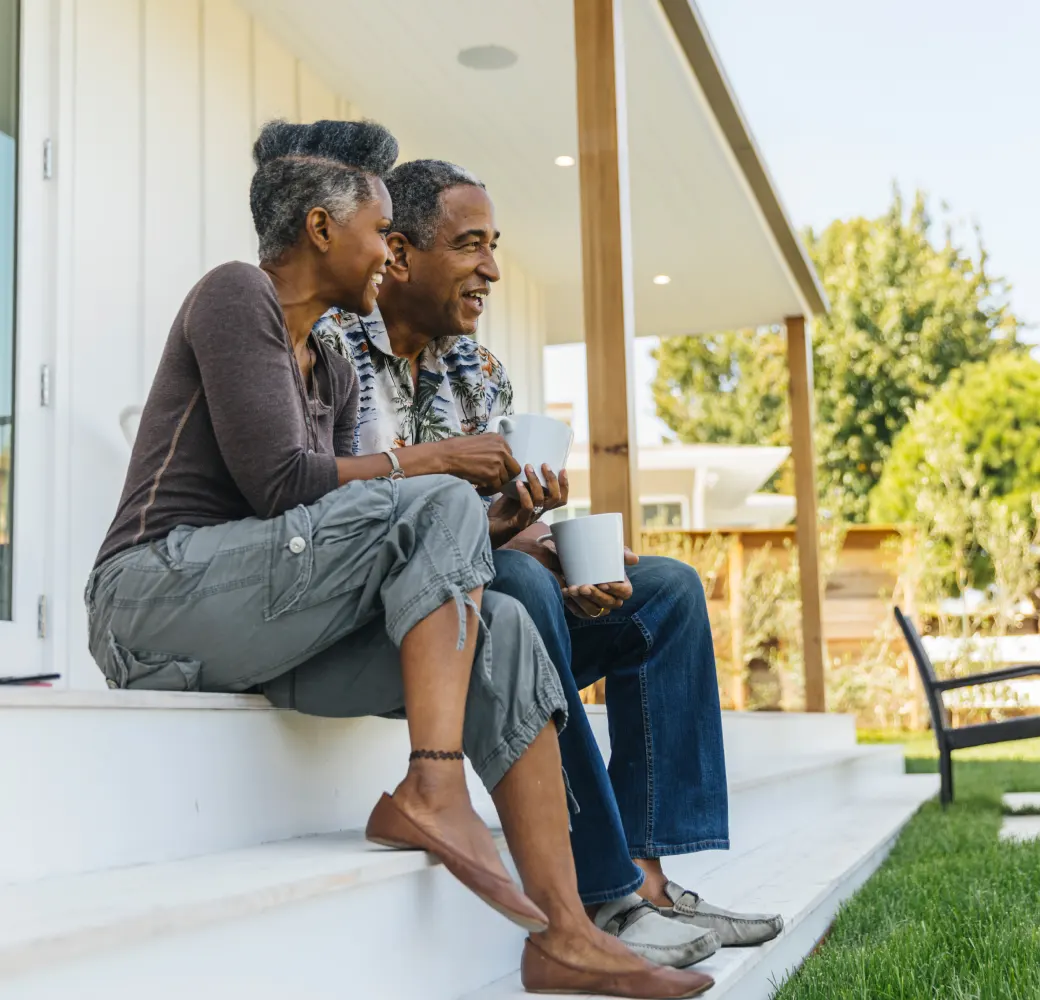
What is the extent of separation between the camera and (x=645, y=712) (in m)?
1.94

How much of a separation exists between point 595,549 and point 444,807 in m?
0.53

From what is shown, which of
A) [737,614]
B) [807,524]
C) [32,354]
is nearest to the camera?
[32,354]

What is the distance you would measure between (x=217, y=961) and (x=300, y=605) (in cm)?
50

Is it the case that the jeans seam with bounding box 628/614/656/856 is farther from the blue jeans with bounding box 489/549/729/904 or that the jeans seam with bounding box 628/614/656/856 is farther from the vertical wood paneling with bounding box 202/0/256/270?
the vertical wood paneling with bounding box 202/0/256/270

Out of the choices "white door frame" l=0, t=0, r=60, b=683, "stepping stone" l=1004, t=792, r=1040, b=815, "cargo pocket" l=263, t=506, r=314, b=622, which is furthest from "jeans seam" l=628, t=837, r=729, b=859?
"stepping stone" l=1004, t=792, r=1040, b=815

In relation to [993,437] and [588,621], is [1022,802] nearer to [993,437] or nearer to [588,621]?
[588,621]

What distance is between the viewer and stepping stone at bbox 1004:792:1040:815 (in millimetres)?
4707

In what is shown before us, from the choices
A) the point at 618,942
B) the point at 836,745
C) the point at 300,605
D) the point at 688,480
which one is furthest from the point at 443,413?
the point at 688,480

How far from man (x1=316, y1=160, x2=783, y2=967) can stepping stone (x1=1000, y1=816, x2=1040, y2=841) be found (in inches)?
76.2

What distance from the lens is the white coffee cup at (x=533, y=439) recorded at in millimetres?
1764

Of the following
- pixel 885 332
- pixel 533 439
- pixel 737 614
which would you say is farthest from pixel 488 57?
pixel 885 332

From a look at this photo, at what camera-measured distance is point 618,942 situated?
1.52m

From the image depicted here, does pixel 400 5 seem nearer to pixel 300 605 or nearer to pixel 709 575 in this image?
pixel 300 605

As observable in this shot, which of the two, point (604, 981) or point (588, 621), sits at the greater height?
point (588, 621)
